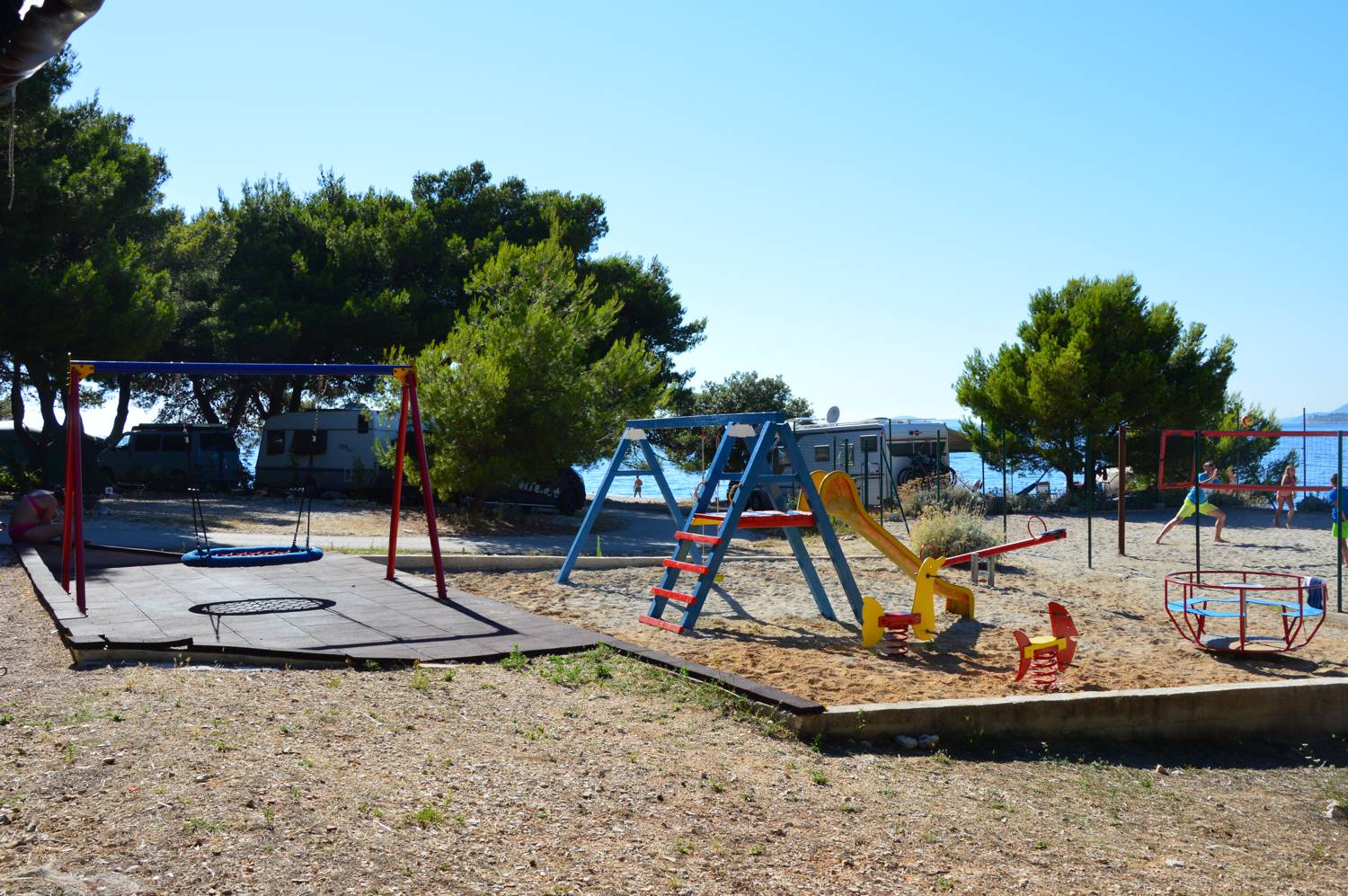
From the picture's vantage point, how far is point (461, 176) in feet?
111

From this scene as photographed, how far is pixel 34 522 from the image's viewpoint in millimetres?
14016

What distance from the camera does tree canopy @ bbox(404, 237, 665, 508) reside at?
18781mm

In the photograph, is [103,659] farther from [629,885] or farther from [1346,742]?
[1346,742]

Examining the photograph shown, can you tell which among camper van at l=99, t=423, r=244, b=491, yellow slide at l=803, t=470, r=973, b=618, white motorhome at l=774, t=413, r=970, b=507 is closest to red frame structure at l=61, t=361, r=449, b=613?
yellow slide at l=803, t=470, r=973, b=618

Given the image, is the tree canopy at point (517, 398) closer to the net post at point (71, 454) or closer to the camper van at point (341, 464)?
the camper van at point (341, 464)

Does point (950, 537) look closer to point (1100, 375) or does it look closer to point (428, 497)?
point (428, 497)

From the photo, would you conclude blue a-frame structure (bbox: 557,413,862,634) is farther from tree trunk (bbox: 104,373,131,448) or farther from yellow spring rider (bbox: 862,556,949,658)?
tree trunk (bbox: 104,373,131,448)

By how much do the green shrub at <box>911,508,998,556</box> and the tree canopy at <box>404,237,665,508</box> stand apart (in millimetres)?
7304

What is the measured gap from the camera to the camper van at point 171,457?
2714 cm

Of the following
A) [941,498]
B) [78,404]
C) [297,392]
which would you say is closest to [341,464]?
[297,392]

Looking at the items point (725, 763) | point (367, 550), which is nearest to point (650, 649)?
point (725, 763)

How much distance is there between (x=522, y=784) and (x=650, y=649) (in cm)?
311

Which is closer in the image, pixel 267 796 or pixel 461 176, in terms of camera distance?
pixel 267 796

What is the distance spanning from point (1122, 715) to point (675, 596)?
3546 millimetres
